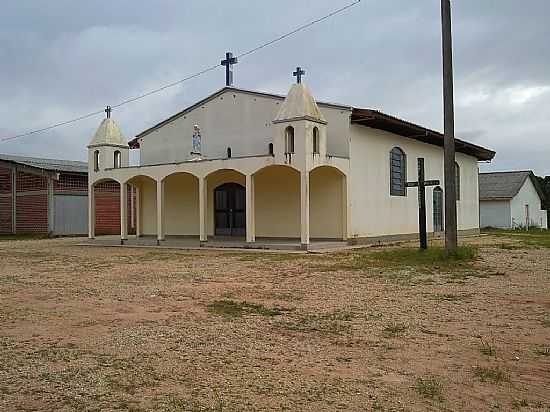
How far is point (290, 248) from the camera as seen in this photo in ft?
62.5

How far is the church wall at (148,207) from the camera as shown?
26797mm

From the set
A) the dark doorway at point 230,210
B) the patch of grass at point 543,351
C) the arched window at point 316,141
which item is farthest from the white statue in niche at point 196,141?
the patch of grass at point 543,351

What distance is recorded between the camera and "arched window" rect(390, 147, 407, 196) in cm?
2423

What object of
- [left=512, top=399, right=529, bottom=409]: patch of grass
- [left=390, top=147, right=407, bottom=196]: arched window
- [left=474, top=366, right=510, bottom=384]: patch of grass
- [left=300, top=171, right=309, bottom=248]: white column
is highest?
[left=390, top=147, right=407, bottom=196]: arched window

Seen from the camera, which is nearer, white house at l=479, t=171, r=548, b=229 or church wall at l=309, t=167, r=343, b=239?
church wall at l=309, t=167, r=343, b=239

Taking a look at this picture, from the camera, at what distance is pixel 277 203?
22938 millimetres

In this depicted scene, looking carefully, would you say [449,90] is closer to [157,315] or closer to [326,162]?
[326,162]

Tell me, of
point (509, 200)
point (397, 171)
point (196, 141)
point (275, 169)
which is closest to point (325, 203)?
point (275, 169)

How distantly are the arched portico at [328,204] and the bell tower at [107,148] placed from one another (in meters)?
8.57

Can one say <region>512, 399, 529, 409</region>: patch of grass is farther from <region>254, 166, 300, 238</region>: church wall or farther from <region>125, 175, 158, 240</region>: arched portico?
<region>125, 175, 158, 240</region>: arched portico

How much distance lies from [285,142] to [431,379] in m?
14.9

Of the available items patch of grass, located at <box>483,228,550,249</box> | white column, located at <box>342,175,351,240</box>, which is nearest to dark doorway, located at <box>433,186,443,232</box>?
patch of grass, located at <box>483,228,550,249</box>

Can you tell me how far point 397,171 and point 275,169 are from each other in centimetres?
554

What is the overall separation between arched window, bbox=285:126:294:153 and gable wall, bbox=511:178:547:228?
28229mm
